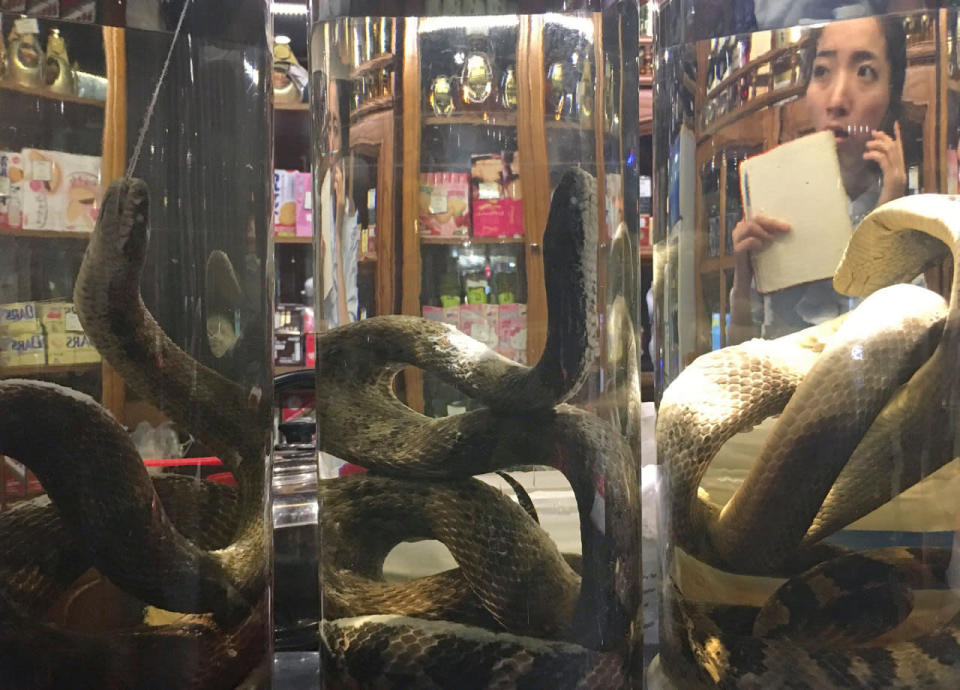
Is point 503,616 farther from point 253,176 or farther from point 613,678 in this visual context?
point 253,176

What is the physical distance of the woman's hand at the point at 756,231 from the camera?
0.32 metres

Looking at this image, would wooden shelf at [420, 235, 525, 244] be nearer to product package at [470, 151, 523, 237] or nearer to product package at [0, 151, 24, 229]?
product package at [470, 151, 523, 237]

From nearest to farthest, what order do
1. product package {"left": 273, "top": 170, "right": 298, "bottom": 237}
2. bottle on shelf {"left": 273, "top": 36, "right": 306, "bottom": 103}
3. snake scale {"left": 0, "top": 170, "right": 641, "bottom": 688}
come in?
snake scale {"left": 0, "top": 170, "right": 641, "bottom": 688}
bottle on shelf {"left": 273, "top": 36, "right": 306, "bottom": 103}
product package {"left": 273, "top": 170, "right": 298, "bottom": 237}

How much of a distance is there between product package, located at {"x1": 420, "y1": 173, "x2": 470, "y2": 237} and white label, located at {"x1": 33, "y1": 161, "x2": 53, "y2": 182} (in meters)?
0.12

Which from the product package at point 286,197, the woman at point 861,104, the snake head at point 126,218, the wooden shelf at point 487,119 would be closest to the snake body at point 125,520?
the snake head at point 126,218

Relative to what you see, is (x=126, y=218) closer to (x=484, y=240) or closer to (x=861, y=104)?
(x=484, y=240)

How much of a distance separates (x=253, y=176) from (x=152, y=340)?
0.24 ft

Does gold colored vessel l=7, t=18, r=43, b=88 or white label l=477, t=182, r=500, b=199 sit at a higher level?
gold colored vessel l=7, t=18, r=43, b=88

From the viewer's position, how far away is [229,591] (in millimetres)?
300

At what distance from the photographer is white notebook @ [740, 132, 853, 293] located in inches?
Result: 12.1

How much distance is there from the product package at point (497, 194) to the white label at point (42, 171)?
13 cm

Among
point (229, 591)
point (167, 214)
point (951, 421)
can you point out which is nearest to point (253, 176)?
point (167, 214)

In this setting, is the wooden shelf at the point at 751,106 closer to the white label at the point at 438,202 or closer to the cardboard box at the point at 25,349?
the white label at the point at 438,202

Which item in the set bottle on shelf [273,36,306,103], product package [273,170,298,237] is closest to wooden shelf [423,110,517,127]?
bottle on shelf [273,36,306,103]
